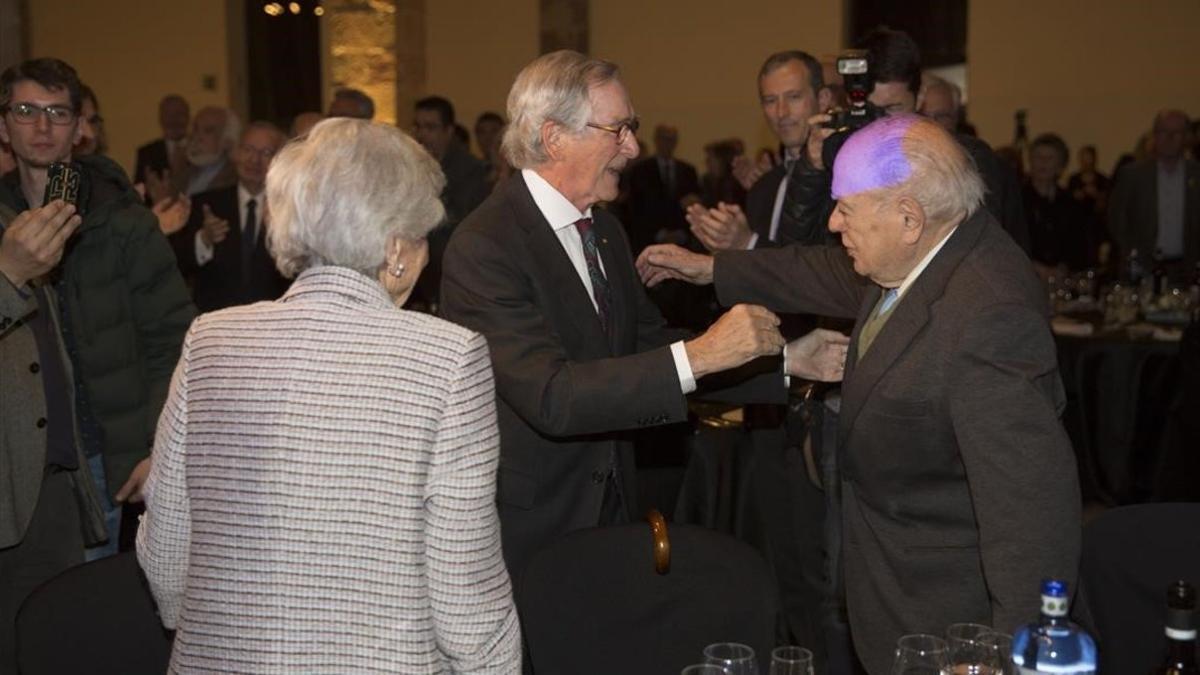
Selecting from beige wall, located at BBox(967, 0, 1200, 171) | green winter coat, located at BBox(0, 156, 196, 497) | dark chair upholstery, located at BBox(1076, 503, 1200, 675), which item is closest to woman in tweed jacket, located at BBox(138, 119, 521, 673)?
dark chair upholstery, located at BBox(1076, 503, 1200, 675)

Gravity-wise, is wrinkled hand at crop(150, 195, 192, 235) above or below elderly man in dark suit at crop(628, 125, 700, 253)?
above

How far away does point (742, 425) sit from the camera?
4605mm

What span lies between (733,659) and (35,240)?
2.01 meters

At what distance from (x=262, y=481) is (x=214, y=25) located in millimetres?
13074

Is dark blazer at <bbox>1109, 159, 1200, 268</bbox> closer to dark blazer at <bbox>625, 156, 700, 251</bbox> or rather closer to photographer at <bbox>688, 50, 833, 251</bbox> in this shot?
dark blazer at <bbox>625, 156, 700, 251</bbox>

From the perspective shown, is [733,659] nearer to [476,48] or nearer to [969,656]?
[969,656]

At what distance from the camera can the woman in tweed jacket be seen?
6.42 feet

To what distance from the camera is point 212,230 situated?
578 centimetres

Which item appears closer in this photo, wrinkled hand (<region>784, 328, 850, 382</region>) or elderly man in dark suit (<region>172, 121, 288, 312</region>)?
wrinkled hand (<region>784, 328, 850, 382</region>)

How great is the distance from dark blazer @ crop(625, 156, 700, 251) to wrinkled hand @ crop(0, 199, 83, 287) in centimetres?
841

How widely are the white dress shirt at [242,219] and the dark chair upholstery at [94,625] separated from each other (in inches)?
137

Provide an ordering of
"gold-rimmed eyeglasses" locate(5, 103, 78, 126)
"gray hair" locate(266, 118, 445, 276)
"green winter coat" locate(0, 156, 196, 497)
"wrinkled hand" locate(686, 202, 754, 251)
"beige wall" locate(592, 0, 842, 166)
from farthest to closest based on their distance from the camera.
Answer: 1. "beige wall" locate(592, 0, 842, 166)
2. "wrinkled hand" locate(686, 202, 754, 251)
3. "green winter coat" locate(0, 156, 196, 497)
4. "gold-rimmed eyeglasses" locate(5, 103, 78, 126)
5. "gray hair" locate(266, 118, 445, 276)

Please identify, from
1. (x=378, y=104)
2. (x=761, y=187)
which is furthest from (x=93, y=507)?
(x=378, y=104)

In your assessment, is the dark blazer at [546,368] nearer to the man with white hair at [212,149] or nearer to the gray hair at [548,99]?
the gray hair at [548,99]
